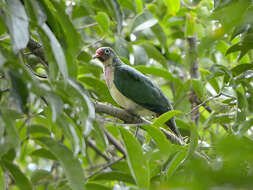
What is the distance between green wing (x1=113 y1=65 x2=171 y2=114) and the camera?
3994 millimetres

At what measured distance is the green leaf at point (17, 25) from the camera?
1.67 metres

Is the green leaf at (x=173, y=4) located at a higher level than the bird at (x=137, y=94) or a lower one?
higher

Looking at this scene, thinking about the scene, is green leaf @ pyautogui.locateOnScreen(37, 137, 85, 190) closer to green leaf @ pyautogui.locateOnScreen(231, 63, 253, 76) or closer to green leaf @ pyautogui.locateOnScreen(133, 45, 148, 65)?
green leaf @ pyautogui.locateOnScreen(231, 63, 253, 76)

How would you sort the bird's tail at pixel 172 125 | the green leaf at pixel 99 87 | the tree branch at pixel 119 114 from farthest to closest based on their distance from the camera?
1. the bird's tail at pixel 172 125
2. the green leaf at pixel 99 87
3. the tree branch at pixel 119 114

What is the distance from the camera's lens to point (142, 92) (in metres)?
4.02

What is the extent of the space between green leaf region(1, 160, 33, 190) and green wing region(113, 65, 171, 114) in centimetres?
184

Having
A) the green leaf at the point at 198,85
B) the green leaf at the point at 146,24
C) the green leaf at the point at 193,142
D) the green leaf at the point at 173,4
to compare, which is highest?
the green leaf at the point at 173,4

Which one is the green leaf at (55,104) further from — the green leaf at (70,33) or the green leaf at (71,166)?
the green leaf at (71,166)

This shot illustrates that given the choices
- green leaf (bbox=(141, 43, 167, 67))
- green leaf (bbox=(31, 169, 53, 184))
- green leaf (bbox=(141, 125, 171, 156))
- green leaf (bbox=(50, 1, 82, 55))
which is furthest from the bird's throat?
green leaf (bbox=(50, 1, 82, 55))

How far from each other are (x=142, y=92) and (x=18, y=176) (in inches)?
76.0

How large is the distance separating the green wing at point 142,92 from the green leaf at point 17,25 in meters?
2.24

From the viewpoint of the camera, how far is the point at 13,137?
1696 millimetres

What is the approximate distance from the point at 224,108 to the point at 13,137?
2.45 meters

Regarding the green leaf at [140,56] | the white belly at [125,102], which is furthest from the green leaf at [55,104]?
the green leaf at [140,56]
